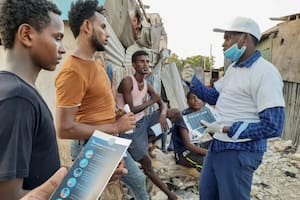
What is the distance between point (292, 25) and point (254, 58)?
267 inches

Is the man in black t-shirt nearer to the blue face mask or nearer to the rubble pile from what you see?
the blue face mask

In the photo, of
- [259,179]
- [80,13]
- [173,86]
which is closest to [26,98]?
[80,13]

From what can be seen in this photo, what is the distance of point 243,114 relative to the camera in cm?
221

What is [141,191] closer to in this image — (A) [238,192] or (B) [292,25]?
(A) [238,192]

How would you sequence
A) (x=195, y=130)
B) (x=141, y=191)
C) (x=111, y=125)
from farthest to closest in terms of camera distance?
(x=141, y=191) → (x=195, y=130) → (x=111, y=125)

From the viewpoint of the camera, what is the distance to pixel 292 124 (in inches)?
318

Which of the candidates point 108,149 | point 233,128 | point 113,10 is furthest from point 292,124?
point 108,149

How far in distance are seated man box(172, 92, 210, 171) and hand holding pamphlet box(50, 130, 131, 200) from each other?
2.87 metres

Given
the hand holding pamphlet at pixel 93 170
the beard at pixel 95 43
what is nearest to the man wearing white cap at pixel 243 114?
the beard at pixel 95 43

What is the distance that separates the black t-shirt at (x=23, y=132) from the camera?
0.92 meters

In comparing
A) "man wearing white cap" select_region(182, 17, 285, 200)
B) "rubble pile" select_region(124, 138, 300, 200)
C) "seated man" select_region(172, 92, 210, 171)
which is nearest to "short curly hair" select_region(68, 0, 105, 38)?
"man wearing white cap" select_region(182, 17, 285, 200)

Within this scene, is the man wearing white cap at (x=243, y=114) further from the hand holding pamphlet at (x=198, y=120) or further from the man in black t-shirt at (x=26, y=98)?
the man in black t-shirt at (x=26, y=98)

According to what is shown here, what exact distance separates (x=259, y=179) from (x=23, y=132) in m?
4.49

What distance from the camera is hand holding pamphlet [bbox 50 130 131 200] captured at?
1.00 meters
